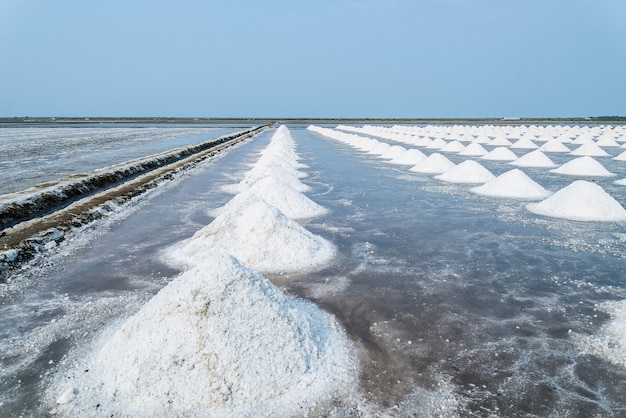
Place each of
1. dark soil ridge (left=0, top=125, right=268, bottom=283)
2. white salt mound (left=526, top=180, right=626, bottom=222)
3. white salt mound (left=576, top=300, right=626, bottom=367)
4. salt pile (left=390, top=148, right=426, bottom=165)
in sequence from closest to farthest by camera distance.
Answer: white salt mound (left=576, top=300, right=626, bottom=367) < dark soil ridge (left=0, top=125, right=268, bottom=283) < white salt mound (left=526, top=180, right=626, bottom=222) < salt pile (left=390, top=148, right=426, bottom=165)

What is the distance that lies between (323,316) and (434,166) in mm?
10101

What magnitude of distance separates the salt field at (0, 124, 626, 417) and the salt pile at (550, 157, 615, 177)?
562 cm

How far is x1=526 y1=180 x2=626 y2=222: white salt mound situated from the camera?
6.86m

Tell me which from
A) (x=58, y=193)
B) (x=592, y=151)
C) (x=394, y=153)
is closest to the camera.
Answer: (x=58, y=193)

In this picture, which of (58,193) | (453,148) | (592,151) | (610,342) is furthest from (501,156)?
(58,193)

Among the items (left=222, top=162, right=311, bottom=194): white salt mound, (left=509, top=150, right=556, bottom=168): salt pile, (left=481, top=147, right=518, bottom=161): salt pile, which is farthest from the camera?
(left=481, top=147, right=518, bottom=161): salt pile

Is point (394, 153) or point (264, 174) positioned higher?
point (264, 174)

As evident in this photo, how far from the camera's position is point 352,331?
3.19 meters

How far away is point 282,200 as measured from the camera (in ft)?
23.3

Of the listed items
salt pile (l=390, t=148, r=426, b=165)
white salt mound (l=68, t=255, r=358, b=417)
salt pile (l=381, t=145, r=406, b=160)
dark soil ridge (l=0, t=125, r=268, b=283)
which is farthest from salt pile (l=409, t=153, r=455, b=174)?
white salt mound (l=68, t=255, r=358, b=417)

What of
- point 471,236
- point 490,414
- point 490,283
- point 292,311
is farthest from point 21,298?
point 471,236

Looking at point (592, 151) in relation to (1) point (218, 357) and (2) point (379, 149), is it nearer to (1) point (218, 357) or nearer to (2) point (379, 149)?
(2) point (379, 149)

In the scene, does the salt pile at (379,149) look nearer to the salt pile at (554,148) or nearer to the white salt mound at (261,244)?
the salt pile at (554,148)

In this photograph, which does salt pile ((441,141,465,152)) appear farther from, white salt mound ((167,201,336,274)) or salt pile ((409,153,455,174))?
white salt mound ((167,201,336,274))
